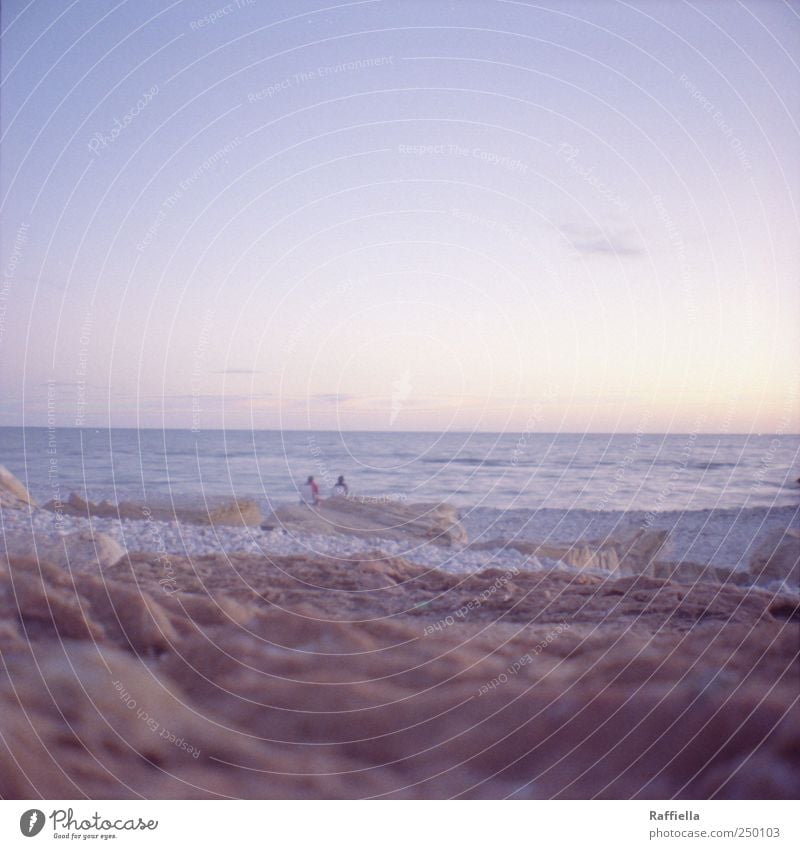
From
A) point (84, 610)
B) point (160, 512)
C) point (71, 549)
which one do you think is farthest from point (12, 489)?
point (84, 610)

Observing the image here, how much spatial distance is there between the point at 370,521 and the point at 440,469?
52.7 feet

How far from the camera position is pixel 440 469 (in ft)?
91.9

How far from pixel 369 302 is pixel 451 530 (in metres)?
4.68

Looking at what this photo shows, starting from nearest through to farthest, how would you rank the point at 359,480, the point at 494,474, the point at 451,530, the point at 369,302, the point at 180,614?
the point at 180,614
the point at 369,302
the point at 451,530
the point at 359,480
the point at 494,474

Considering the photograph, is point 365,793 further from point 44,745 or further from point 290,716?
point 44,745

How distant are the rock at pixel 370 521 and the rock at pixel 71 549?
3.28 meters

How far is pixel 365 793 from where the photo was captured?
3.46 meters

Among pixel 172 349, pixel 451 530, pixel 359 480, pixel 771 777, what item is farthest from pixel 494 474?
pixel 771 777

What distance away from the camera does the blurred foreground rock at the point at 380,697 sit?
3467 mm

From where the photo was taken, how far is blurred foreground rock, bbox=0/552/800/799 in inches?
136

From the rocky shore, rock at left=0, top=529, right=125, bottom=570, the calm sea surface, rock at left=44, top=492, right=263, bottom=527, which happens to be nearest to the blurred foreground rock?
the rocky shore

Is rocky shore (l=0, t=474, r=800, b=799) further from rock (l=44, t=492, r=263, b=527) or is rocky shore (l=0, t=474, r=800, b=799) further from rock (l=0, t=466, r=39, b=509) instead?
rock (l=44, t=492, r=263, b=527)

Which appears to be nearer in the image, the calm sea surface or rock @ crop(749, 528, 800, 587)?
rock @ crop(749, 528, 800, 587)

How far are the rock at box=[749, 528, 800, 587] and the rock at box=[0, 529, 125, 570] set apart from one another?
5.49 meters
